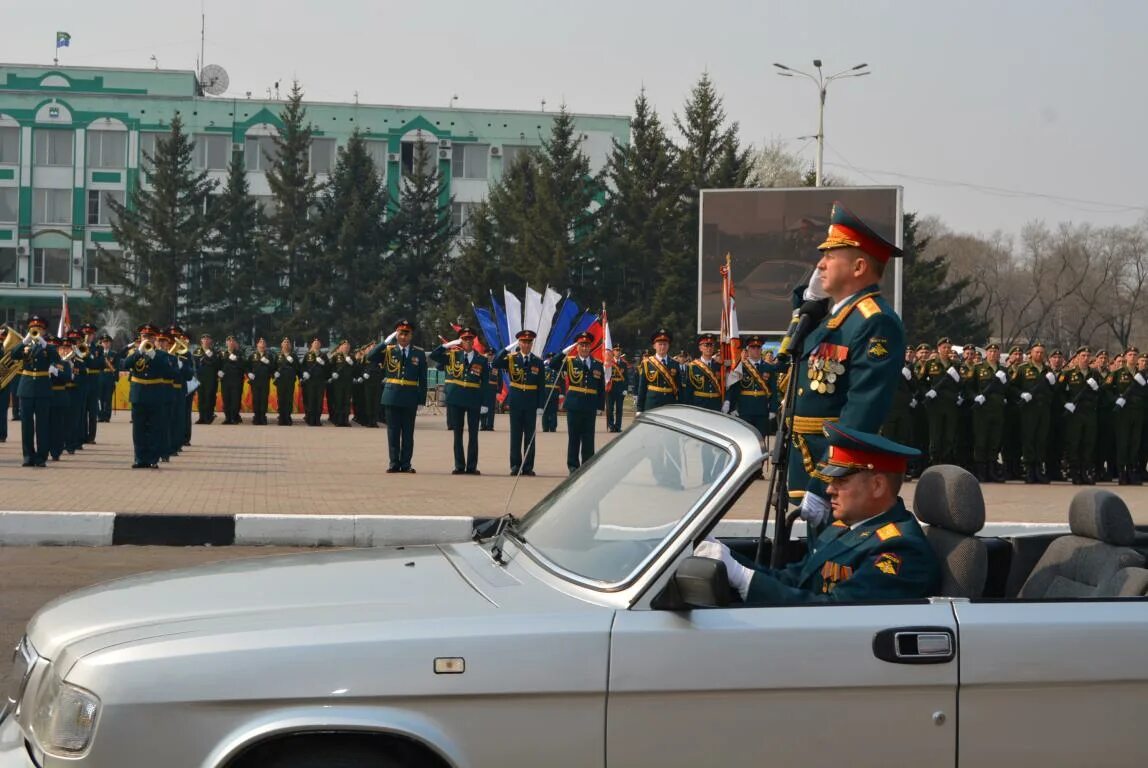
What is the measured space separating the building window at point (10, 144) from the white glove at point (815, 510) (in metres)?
75.5

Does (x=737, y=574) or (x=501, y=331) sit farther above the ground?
(x=501, y=331)

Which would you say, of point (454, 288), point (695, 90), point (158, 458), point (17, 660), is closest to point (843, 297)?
point (17, 660)

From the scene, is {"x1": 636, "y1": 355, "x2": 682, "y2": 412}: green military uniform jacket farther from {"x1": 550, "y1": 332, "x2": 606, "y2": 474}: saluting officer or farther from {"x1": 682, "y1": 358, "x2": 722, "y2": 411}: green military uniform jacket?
{"x1": 550, "y1": 332, "x2": 606, "y2": 474}: saluting officer

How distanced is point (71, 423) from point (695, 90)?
45.5m

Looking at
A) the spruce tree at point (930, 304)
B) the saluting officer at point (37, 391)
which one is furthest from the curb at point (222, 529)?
the spruce tree at point (930, 304)

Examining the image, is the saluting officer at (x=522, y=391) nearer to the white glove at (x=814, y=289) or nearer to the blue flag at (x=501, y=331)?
the white glove at (x=814, y=289)

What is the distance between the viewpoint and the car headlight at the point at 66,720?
3.42 metres

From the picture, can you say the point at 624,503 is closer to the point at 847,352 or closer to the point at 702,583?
the point at 702,583

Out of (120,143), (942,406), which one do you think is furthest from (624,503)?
(120,143)

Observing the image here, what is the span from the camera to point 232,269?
63.8 m

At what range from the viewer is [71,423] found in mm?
19766

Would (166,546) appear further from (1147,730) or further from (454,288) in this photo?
(454,288)

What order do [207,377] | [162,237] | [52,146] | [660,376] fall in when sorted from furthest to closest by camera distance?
1. [52,146]
2. [162,237]
3. [207,377]
4. [660,376]

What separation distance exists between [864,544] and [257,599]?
71.2 inches
